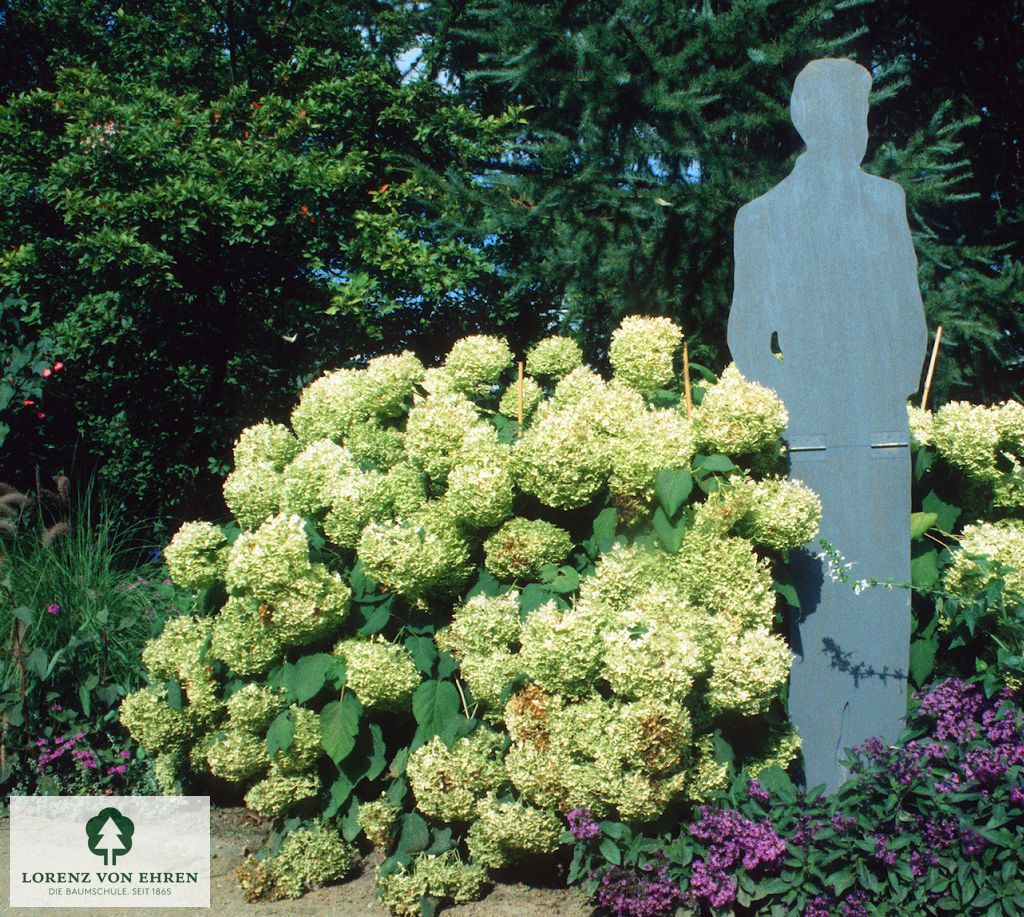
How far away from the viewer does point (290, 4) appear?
695 cm

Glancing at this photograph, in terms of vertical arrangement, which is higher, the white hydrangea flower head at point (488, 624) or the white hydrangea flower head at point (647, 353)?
the white hydrangea flower head at point (647, 353)

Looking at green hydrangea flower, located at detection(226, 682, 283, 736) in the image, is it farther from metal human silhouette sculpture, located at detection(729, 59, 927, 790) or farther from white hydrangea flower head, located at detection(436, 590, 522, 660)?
metal human silhouette sculpture, located at detection(729, 59, 927, 790)

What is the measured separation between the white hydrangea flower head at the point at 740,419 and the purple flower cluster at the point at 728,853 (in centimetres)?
109

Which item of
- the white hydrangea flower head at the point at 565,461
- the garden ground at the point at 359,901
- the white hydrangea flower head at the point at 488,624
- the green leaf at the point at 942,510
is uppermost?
the white hydrangea flower head at the point at 565,461

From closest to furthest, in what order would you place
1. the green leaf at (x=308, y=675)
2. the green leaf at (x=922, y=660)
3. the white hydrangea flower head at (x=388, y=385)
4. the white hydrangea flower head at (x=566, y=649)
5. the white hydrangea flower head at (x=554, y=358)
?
1. the white hydrangea flower head at (x=566, y=649)
2. the green leaf at (x=308, y=675)
3. the green leaf at (x=922, y=660)
4. the white hydrangea flower head at (x=388, y=385)
5. the white hydrangea flower head at (x=554, y=358)

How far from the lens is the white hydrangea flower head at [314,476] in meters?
3.32

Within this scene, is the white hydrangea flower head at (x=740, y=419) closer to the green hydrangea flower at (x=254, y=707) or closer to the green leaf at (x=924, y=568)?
the green leaf at (x=924, y=568)

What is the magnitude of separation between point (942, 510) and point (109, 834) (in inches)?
124

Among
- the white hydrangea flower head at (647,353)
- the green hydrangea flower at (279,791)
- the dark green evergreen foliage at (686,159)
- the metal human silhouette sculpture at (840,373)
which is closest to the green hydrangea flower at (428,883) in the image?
the green hydrangea flower at (279,791)

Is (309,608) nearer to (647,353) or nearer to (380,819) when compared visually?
(380,819)

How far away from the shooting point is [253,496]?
3.51m

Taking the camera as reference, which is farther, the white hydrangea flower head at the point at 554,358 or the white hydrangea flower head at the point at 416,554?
the white hydrangea flower head at the point at 554,358

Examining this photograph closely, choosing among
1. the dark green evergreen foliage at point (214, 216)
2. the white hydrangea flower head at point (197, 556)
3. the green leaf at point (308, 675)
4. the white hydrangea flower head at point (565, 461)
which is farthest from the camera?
the dark green evergreen foliage at point (214, 216)

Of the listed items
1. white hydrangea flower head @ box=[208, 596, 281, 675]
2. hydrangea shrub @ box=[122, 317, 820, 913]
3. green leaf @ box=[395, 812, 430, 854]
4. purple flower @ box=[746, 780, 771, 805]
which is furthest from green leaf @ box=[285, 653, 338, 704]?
purple flower @ box=[746, 780, 771, 805]
